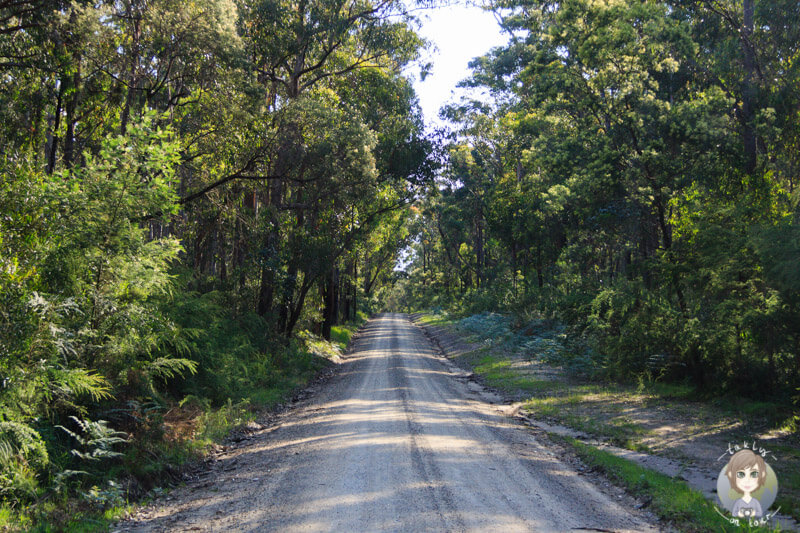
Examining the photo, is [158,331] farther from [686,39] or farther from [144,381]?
[686,39]

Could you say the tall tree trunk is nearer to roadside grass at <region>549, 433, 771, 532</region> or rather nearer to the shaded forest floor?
the shaded forest floor

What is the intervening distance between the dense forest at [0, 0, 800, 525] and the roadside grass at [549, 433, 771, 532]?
13.7 ft

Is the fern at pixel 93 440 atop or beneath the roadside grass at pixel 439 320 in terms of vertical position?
atop

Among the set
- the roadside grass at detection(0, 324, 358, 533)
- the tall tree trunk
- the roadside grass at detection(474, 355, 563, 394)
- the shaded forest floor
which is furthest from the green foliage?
the tall tree trunk

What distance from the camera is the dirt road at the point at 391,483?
5.80 meters

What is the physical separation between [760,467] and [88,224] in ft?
31.3

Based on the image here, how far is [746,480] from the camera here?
6.48 meters

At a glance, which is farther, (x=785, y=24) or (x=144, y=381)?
(x=785, y=24)

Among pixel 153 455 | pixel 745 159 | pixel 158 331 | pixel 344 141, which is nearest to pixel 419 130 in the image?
pixel 344 141

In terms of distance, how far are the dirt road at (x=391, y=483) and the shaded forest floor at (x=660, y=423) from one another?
4.55 ft

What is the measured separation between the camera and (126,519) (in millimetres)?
6332

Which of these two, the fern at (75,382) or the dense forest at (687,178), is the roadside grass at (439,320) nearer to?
the dense forest at (687,178)

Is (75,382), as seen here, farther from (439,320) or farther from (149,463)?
(439,320)

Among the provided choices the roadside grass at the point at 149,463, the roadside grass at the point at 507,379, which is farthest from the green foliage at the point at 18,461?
the roadside grass at the point at 507,379
